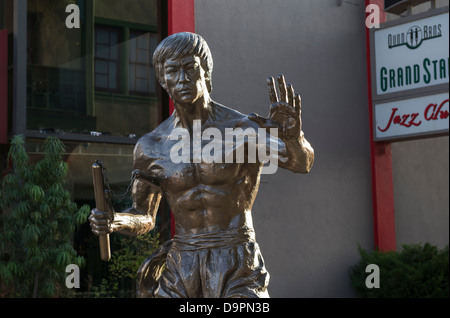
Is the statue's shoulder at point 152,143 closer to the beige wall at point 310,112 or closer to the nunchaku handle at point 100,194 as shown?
the nunchaku handle at point 100,194

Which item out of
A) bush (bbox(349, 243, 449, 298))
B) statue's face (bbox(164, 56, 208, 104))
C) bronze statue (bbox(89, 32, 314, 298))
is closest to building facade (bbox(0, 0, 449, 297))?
bush (bbox(349, 243, 449, 298))

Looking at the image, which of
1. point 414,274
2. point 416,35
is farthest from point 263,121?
point 416,35

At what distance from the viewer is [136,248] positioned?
9.78 m

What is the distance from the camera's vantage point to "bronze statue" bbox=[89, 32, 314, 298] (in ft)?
10.8

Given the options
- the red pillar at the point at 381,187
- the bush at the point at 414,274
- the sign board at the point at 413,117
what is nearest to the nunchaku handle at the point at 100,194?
the bush at the point at 414,274

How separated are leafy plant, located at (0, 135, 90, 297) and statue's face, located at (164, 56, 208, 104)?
5.15 meters

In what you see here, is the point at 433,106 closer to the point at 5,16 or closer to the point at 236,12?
the point at 236,12

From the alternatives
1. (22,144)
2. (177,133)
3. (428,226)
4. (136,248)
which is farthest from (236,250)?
(428,226)

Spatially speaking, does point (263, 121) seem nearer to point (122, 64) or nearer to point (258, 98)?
point (122, 64)

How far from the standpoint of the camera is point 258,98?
1088 centimetres

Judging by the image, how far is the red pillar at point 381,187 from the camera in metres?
12.2

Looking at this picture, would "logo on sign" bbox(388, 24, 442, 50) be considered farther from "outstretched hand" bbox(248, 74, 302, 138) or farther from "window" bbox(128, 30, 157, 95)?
"outstretched hand" bbox(248, 74, 302, 138)

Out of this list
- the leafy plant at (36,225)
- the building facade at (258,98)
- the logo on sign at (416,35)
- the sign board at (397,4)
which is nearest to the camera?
the leafy plant at (36,225)

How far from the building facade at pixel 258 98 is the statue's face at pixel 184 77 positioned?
20.3 feet
